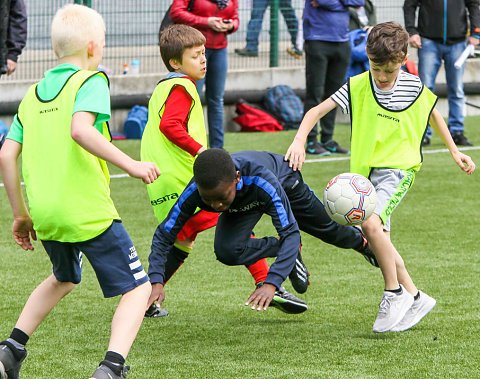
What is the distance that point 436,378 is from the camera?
12.3 ft

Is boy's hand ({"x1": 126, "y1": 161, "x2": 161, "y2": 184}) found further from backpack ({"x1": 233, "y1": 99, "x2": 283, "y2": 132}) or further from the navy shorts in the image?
backpack ({"x1": 233, "y1": 99, "x2": 283, "y2": 132})

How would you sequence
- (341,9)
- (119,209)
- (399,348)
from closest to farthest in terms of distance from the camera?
(399,348) < (119,209) < (341,9)

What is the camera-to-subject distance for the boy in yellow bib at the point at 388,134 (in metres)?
4.57

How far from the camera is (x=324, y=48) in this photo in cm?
984

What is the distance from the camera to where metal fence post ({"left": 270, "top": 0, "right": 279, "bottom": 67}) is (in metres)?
12.7

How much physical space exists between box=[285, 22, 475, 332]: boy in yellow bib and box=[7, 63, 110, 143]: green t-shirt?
53.5 inches

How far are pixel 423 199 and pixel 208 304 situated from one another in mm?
3362

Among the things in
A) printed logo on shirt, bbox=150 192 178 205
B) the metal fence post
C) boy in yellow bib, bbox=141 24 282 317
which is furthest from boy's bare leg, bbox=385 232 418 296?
the metal fence post

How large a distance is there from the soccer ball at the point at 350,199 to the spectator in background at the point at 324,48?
5335 millimetres

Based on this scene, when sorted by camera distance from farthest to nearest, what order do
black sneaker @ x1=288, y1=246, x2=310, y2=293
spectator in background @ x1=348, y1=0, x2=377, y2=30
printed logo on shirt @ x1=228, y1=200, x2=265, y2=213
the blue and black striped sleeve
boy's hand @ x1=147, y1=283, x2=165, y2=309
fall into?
1. spectator in background @ x1=348, y1=0, x2=377, y2=30
2. black sneaker @ x1=288, y1=246, x2=310, y2=293
3. printed logo on shirt @ x1=228, y1=200, x2=265, y2=213
4. the blue and black striped sleeve
5. boy's hand @ x1=147, y1=283, x2=165, y2=309

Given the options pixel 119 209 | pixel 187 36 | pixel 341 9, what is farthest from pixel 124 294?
pixel 341 9

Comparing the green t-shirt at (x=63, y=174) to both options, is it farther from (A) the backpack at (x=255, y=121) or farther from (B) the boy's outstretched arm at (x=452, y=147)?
(A) the backpack at (x=255, y=121)

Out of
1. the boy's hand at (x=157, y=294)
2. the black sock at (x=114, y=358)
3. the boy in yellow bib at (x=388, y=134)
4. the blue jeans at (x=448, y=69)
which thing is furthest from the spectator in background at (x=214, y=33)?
the black sock at (x=114, y=358)

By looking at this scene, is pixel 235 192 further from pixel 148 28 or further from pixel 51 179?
pixel 148 28
